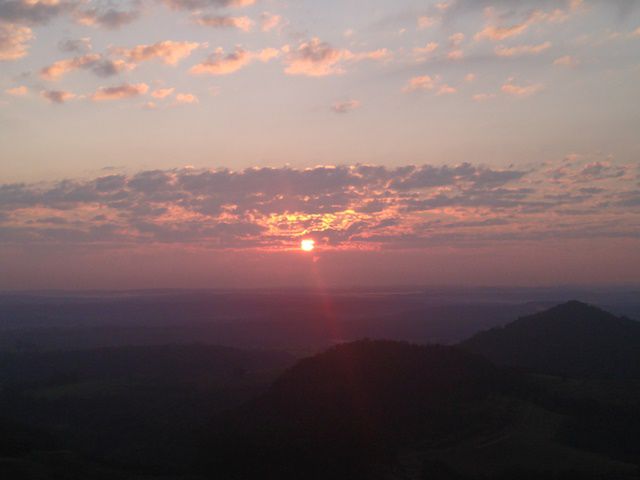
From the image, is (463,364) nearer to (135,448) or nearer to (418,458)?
(418,458)

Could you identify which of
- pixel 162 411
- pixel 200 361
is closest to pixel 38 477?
pixel 162 411

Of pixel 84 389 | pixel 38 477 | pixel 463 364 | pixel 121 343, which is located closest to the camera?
pixel 38 477

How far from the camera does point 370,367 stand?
6750 cm

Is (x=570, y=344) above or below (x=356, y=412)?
below

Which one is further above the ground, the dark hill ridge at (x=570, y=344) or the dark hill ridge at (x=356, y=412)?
the dark hill ridge at (x=356, y=412)

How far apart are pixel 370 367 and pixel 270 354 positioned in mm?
60488

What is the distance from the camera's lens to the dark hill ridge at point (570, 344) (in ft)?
280

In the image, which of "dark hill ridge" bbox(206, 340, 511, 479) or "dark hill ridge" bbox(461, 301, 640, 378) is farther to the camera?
"dark hill ridge" bbox(461, 301, 640, 378)

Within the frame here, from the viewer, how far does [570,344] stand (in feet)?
307

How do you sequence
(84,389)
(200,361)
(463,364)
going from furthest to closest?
(200,361), (84,389), (463,364)

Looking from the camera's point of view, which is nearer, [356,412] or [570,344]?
[356,412]

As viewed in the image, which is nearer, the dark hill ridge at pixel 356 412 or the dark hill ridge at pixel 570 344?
the dark hill ridge at pixel 356 412

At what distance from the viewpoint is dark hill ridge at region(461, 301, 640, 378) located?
85219mm

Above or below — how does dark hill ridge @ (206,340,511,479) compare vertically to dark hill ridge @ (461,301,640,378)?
above
